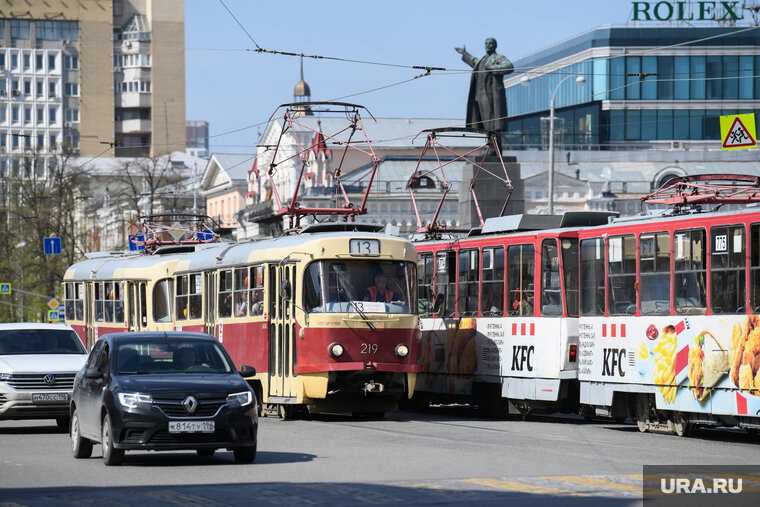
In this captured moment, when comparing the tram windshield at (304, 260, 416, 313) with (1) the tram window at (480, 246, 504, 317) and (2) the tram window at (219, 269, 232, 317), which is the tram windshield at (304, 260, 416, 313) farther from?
(2) the tram window at (219, 269, 232, 317)

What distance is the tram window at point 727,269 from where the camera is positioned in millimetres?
18172

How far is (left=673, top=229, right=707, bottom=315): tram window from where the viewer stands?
62.2 feet

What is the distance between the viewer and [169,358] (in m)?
15.8

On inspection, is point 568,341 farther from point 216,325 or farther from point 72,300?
point 72,300

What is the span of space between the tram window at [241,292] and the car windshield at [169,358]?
355 inches

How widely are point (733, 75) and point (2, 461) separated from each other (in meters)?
86.6

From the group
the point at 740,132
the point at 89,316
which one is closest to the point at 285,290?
the point at 740,132

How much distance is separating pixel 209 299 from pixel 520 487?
1513cm

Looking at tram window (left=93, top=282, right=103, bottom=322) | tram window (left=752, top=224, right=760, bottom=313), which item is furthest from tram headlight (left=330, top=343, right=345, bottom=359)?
tram window (left=93, top=282, right=103, bottom=322)

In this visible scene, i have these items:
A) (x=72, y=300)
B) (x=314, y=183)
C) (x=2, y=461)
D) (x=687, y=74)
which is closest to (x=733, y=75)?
(x=687, y=74)

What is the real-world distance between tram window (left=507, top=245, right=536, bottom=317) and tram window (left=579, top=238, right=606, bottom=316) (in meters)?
1.08

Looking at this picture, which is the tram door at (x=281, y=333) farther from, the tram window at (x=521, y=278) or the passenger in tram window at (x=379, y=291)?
the tram window at (x=521, y=278)

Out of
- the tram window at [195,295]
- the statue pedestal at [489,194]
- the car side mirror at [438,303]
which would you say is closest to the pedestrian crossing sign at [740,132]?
the car side mirror at [438,303]

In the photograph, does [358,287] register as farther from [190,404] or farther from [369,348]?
[190,404]
